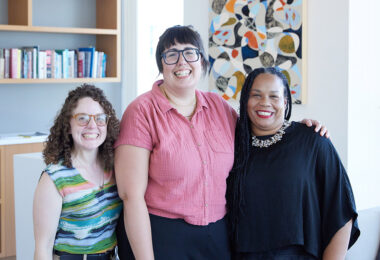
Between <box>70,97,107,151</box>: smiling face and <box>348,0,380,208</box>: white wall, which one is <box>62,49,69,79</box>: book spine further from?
<box>70,97,107,151</box>: smiling face

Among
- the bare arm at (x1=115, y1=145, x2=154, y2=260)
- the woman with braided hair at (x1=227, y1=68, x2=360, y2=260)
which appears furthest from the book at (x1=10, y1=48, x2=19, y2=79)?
the woman with braided hair at (x1=227, y1=68, x2=360, y2=260)

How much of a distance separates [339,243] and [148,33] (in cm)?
373

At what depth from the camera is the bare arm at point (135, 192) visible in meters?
1.83

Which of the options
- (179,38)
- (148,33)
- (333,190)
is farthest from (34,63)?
(333,190)

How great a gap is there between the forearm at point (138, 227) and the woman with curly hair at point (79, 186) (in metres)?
0.06

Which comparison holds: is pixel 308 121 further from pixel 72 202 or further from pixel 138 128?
pixel 72 202

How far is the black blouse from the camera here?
1898 millimetres

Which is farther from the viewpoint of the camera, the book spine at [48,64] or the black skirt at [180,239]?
the book spine at [48,64]

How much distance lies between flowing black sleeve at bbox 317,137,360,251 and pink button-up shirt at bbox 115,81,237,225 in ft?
1.17

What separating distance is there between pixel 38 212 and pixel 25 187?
846mm

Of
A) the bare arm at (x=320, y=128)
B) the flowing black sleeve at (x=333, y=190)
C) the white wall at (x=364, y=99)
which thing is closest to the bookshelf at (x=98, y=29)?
the white wall at (x=364, y=99)

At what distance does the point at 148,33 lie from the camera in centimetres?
523

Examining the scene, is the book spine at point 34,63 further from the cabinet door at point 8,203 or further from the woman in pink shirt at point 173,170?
the woman in pink shirt at point 173,170

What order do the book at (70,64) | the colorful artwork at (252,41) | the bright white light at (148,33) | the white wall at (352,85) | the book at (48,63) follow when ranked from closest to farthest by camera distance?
1. the white wall at (352,85)
2. the colorful artwork at (252,41)
3. the book at (48,63)
4. the book at (70,64)
5. the bright white light at (148,33)
